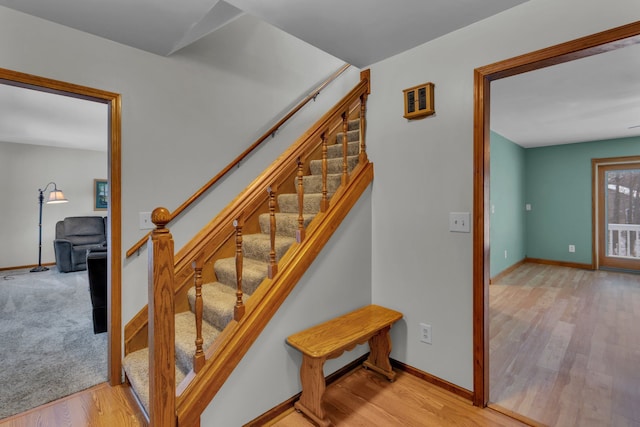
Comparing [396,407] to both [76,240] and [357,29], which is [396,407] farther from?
[76,240]

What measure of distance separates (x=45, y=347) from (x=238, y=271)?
228cm

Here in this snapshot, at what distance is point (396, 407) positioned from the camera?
188 centimetres

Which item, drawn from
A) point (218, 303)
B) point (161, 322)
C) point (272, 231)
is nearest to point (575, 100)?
point (272, 231)

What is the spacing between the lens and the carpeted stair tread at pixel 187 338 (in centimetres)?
172

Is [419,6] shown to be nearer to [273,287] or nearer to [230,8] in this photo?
[230,8]

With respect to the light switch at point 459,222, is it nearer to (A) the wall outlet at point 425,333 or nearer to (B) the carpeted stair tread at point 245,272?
(A) the wall outlet at point 425,333

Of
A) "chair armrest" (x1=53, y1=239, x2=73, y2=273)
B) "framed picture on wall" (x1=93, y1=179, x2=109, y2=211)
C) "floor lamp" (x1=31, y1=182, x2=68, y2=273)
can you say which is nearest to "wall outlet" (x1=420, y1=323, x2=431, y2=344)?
"chair armrest" (x1=53, y1=239, x2=73, y2=273)

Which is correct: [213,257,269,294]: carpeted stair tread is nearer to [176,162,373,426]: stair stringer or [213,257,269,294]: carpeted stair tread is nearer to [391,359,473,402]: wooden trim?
[176,162,373,426]: stair stringer

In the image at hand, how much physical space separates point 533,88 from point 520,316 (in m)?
2.38

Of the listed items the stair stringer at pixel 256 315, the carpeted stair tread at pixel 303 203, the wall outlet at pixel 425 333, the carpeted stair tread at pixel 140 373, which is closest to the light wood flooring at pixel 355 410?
the carpeted stair tread at pixel 140 373

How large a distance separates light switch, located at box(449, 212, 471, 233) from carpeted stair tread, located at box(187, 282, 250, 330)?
141 cm

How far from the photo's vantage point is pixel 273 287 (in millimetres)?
1782

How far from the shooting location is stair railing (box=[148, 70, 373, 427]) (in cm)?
129

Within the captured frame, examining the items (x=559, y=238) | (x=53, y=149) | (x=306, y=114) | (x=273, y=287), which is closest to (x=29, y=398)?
(x=273, y=287)
